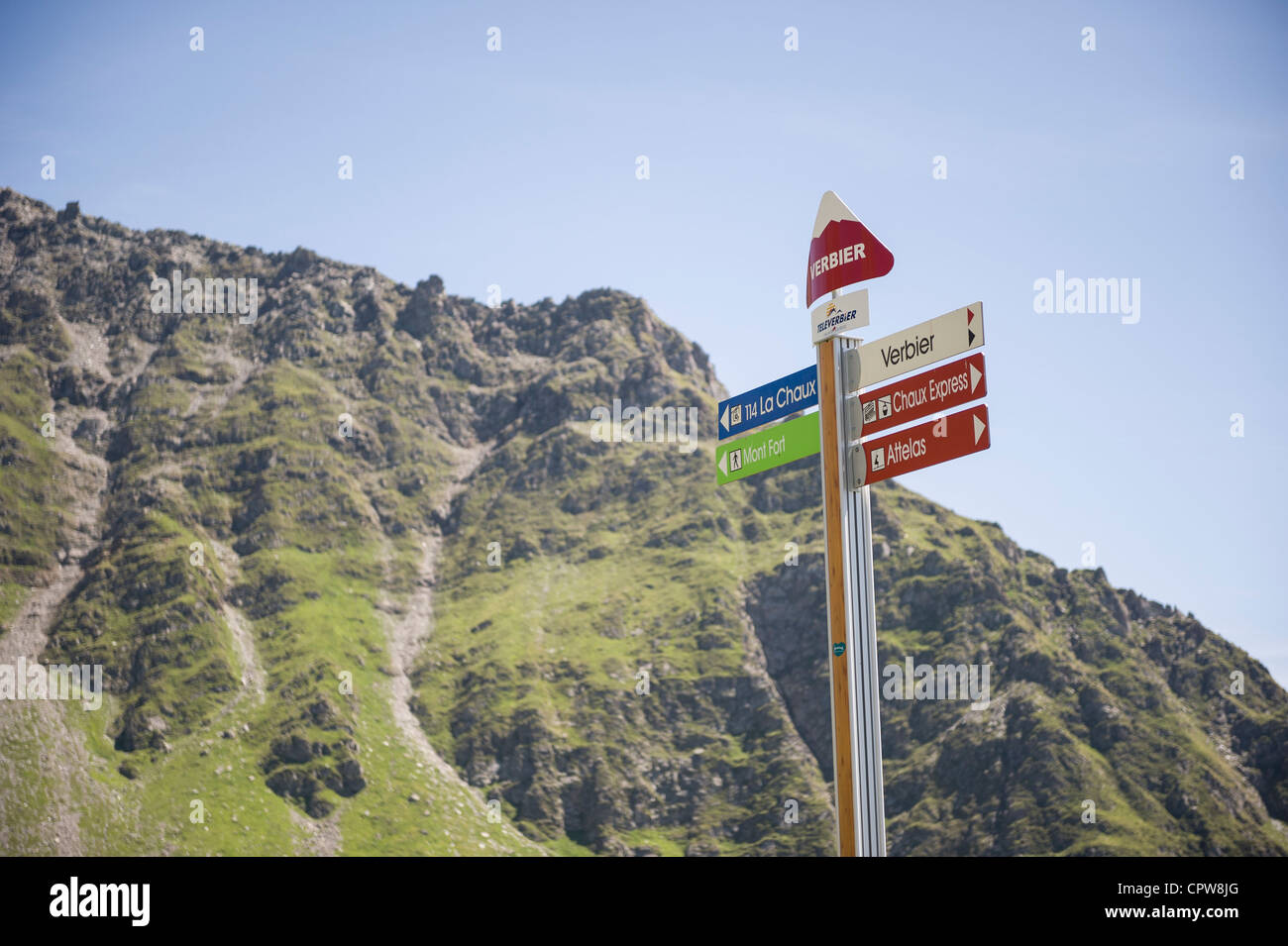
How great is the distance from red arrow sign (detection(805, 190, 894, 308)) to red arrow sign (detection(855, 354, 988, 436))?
182 cm

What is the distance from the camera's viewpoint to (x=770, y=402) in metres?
21.2

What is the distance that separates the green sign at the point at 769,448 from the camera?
20.7 m

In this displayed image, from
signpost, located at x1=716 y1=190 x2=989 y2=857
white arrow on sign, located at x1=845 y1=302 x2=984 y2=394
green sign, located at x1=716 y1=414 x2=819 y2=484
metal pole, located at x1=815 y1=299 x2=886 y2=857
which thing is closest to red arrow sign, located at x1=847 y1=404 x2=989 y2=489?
signpost, located at x1=716 y1=190 x2=989 y2=857

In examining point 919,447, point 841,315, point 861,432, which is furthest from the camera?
point 841,315

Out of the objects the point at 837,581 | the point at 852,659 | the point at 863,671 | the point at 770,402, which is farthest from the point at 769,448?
the point at 863,671

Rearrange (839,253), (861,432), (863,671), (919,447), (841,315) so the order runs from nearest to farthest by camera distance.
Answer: (863,671)
(919,447)
(861,432)
(841,315)
(839,253)

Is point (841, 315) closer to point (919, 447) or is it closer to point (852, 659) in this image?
point (919, 447)

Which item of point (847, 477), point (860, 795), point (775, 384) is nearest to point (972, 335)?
point (847, 477)

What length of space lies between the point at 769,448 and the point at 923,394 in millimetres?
3530

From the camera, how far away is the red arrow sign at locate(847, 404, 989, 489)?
58.4 feet

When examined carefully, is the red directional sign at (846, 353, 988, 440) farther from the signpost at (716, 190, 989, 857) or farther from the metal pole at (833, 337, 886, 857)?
the metal pole at (833, 337, 886, 857)
